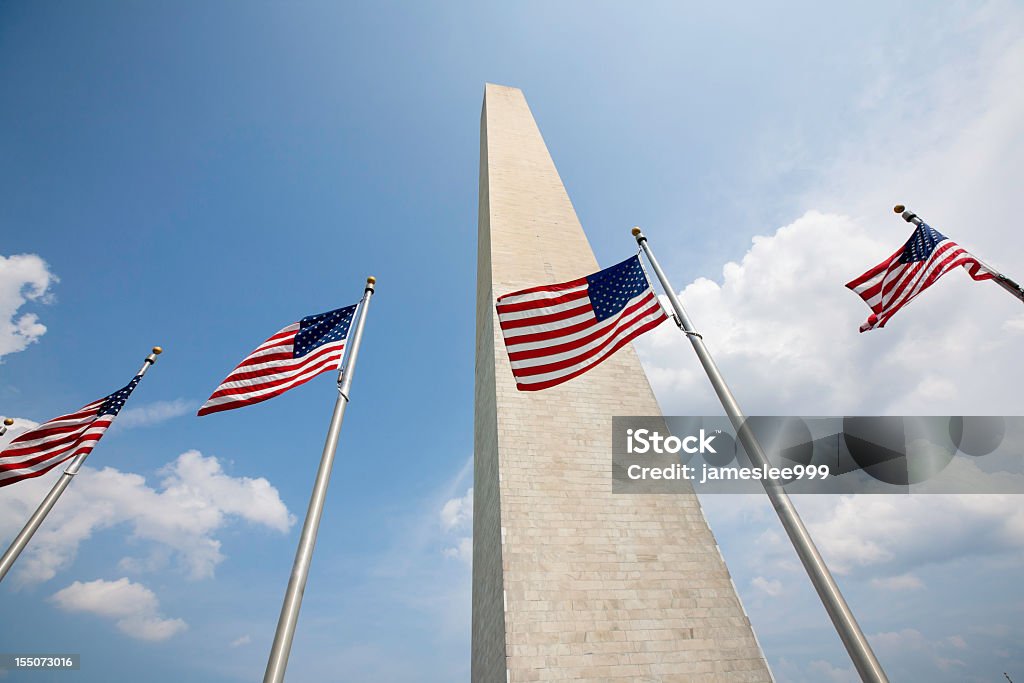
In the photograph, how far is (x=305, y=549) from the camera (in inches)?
194

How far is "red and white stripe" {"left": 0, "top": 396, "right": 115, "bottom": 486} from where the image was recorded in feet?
28.5

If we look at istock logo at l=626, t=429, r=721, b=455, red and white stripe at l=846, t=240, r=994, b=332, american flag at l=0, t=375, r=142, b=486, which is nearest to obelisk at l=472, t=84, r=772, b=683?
istock logo at l=626, t=429, r=721, b=455

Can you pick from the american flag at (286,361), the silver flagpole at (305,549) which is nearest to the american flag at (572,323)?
the silver flagpole at (305,549)

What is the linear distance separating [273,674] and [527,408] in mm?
8359

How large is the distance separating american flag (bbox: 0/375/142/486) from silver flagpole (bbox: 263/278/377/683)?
6.45 metres

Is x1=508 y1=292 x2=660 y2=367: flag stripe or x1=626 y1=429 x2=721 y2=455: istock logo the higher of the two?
x1=626 y1=429 x2=721 y2=455: istock logo

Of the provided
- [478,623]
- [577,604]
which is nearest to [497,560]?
[577,604]

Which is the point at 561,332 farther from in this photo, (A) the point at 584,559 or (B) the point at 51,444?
(B) the point at 51,444

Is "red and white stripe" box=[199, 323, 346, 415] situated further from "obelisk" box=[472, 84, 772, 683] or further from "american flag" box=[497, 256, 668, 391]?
"obelisk" box=[472, 84, 772, 683]

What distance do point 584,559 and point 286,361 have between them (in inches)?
270

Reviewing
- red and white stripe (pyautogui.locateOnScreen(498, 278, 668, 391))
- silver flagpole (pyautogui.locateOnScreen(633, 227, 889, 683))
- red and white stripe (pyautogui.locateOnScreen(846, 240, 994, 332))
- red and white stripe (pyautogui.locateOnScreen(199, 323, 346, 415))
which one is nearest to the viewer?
silver flagpole (pyautogui.locateOnScreen(633, 227, 889, 683))

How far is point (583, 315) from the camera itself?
686 cm

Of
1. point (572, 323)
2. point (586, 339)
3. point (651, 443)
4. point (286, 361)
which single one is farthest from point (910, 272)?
point (286, 361)

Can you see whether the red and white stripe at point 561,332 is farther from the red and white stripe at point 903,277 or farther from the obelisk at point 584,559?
the obelisk at point 584,559
